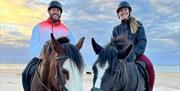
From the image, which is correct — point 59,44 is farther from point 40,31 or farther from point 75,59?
point 40,31

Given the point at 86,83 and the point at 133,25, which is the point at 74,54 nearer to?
the point at 133,25

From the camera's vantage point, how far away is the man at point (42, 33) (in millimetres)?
7062

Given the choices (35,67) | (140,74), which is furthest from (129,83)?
(35,67)

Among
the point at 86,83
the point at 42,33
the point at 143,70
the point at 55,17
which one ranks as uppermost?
the point at 55,17

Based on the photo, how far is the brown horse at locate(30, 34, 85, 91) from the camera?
5.38 m

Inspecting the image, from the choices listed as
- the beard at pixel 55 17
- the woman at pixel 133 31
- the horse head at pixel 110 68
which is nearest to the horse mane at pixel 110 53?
the horse head at pixel 110 68

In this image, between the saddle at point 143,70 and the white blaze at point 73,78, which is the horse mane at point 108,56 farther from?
the saddle at point 143,70

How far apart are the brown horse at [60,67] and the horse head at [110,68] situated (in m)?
0.36

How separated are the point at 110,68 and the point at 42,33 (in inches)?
76.6

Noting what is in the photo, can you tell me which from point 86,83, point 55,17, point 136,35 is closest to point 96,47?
point 55,17

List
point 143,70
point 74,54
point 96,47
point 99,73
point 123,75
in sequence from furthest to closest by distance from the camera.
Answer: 1. point 143,70
2. point 96,47
3. point 123,75
4. point 99,73
5. point 74,54

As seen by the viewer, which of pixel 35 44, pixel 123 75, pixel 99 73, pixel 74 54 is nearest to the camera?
pixel 74 54

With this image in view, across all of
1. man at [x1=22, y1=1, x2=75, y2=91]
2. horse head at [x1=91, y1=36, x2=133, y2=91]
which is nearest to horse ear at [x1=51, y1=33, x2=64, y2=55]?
horse head at [x1=91, y1=36, x2=133, y2=91]

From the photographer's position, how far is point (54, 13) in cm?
716
